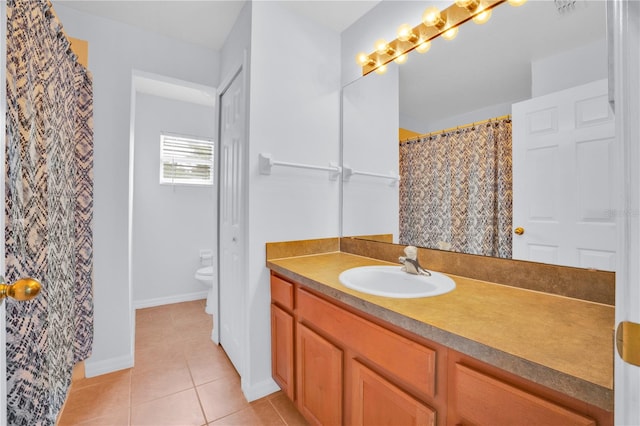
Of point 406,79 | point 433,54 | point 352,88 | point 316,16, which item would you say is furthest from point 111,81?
point 433,54

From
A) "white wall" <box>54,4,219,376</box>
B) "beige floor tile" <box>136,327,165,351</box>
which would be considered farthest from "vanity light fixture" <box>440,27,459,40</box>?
"beige floor tile" <box>136,327,165,351</box>

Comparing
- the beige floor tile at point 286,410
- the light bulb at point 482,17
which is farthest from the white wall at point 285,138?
the light bulb at point 482,17

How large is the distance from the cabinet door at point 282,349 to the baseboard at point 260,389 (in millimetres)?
70

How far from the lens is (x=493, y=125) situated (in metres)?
1.25

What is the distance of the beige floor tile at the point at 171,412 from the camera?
150 cm

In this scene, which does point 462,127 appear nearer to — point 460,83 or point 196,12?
point 460,83

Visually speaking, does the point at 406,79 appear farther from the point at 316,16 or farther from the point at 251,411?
the point at 251,411

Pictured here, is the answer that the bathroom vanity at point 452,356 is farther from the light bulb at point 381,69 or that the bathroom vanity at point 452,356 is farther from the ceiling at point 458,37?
the light bulb at point 381,69

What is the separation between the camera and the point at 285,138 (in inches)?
69.3

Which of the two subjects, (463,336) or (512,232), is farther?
(512,232)

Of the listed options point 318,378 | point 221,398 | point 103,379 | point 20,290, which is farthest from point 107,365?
point 20,290

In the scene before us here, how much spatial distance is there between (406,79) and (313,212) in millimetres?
980

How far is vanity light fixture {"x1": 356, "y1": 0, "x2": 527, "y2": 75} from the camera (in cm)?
130

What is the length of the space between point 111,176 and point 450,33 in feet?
7.49
